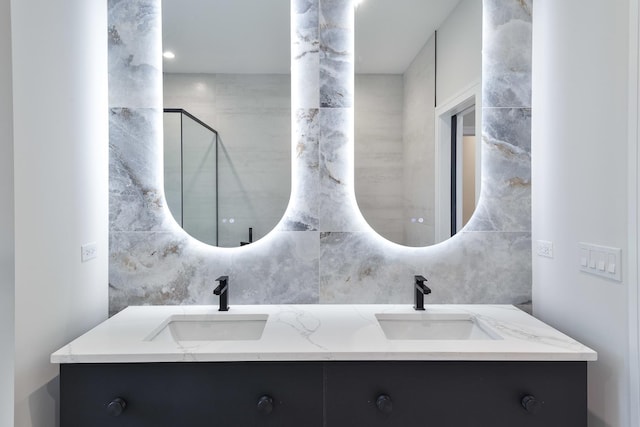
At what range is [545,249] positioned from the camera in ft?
5.38

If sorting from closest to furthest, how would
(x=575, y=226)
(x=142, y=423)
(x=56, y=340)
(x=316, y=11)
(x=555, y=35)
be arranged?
(x=142, y=423), (x=56, y=340), (x=575, y=226), (x=555, y=35), (x=316, y=11)

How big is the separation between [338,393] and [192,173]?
115cm

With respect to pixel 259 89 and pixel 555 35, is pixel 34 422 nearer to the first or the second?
pixel 259 89

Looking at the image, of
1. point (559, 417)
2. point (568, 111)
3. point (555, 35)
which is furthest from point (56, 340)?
point (555, 35)

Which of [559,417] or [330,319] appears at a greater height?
[330,319]

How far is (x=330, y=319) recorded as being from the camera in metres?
1.52

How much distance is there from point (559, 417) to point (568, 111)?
3.71 feet

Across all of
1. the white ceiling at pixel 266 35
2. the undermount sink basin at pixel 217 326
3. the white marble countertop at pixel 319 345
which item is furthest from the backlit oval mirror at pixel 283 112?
the white marble countertop at pixel 319 345

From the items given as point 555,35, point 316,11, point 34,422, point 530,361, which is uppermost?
point 316,11

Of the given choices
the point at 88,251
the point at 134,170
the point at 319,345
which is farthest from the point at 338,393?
the point at 134,170

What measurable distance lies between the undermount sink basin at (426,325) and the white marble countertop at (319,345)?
118mm

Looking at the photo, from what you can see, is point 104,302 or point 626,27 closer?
point 626,27

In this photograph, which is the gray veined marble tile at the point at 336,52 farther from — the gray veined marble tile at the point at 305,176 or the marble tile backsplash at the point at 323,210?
the gray veined marble tile at the point at 305,176

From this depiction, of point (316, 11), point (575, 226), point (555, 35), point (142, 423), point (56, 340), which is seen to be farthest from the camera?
point (316, 11)
